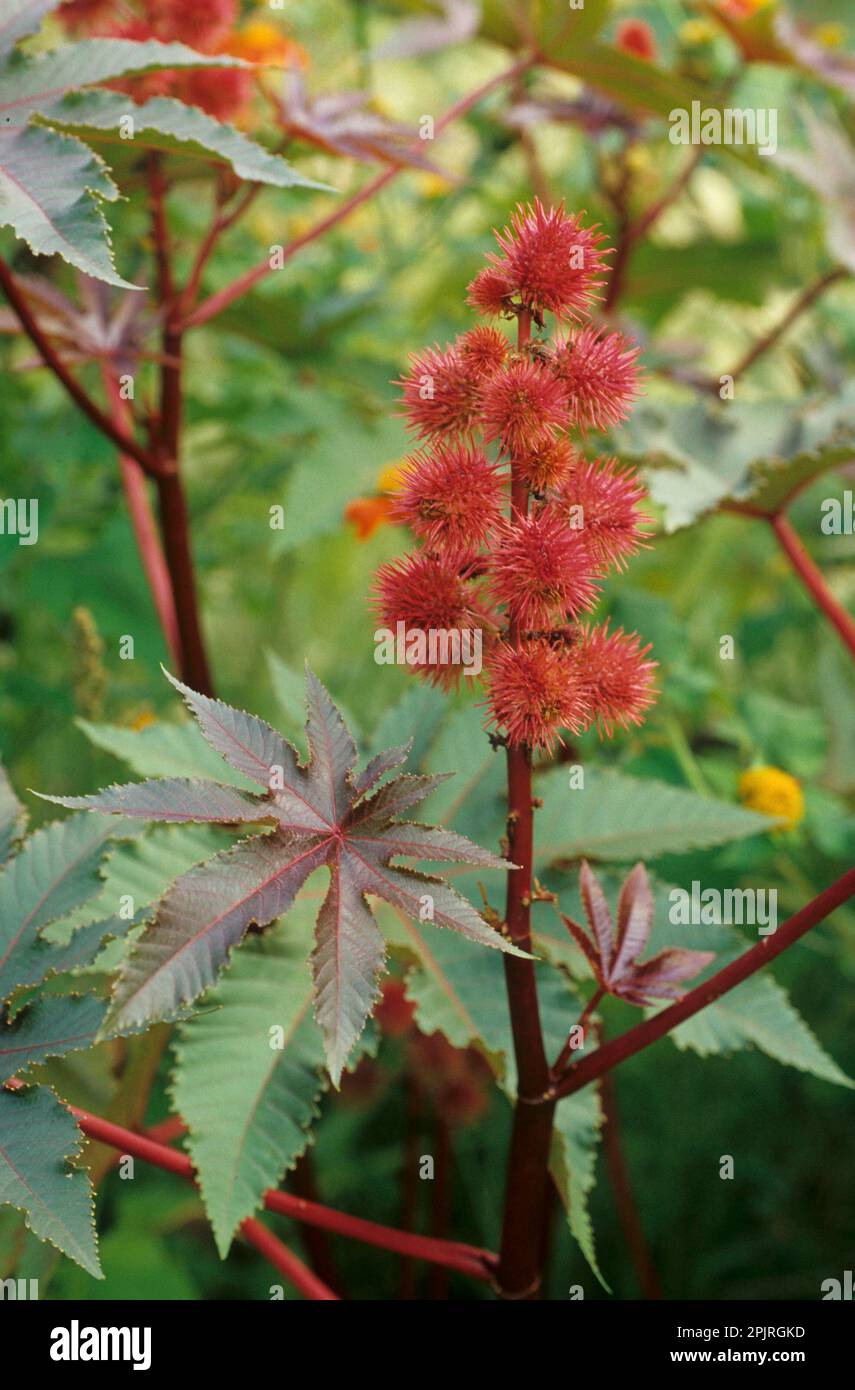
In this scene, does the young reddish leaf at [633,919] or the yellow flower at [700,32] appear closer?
the young reddish leaf at [633,919]

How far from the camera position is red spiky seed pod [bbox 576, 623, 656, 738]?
515 mm

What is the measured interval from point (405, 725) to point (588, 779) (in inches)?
5.1

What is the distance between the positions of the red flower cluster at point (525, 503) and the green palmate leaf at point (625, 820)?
0.31 metres

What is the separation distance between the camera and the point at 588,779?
2.81 feet

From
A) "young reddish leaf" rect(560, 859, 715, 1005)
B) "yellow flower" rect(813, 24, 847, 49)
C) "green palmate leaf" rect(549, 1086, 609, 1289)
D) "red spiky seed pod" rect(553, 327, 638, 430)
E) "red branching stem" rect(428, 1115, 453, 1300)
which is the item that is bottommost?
"red branching stem" rect(428, 1115, 453, 1300)

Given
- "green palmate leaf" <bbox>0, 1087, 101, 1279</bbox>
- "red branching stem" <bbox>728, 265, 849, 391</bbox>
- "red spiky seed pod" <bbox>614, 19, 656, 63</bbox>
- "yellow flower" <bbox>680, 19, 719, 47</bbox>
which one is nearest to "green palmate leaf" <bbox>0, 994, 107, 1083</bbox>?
"green palmate leaf" <bbox>0, 1087, 101, 1279</bbox>

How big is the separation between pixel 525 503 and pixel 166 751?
1.34 ft

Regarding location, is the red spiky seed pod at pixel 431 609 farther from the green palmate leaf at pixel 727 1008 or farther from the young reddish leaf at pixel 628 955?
the green palmate leaf at pixel 727 1008

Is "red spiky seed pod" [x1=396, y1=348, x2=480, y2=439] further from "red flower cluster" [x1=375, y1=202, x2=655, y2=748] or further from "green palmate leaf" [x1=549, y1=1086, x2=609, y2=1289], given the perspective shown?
"green palmate leaf" [x1=549, y1=1086, x2=609, y2=1289]

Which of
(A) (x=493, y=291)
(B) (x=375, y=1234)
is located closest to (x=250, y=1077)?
(B) (x=375, y=1234)

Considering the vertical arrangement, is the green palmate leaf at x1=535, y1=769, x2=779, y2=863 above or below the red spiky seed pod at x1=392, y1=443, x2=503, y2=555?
below

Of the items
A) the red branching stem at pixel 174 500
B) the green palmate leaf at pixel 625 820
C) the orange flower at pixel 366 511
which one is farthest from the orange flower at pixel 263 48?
the green palmate leaf at pixel 625 820

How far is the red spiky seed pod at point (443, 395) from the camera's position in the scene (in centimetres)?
51

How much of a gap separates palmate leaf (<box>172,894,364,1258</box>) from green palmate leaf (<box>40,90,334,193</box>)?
45cm
